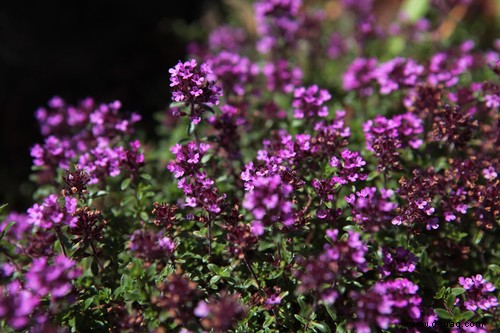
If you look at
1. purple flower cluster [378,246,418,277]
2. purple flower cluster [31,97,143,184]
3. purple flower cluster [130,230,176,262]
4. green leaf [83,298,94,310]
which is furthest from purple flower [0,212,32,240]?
purple flower cluster [378,246,418,277]

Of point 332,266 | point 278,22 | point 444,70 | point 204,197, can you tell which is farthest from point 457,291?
point 278,22

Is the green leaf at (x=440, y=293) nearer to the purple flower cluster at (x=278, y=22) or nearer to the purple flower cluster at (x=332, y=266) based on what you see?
the purple flower cluster at (x=332, y=266)

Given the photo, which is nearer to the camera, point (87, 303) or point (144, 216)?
point (87, 303)

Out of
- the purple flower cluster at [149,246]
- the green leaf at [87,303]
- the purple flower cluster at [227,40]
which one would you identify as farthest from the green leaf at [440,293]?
the purple flower cluster at [227,40]

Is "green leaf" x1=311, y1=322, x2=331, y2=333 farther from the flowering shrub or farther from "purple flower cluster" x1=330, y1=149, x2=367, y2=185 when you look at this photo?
"purple flower cluster" x1=330, y1=149, x2=367, y2=185

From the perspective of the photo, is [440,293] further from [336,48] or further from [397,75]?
[336,48]

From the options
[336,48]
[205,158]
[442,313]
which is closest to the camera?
[442,313]
